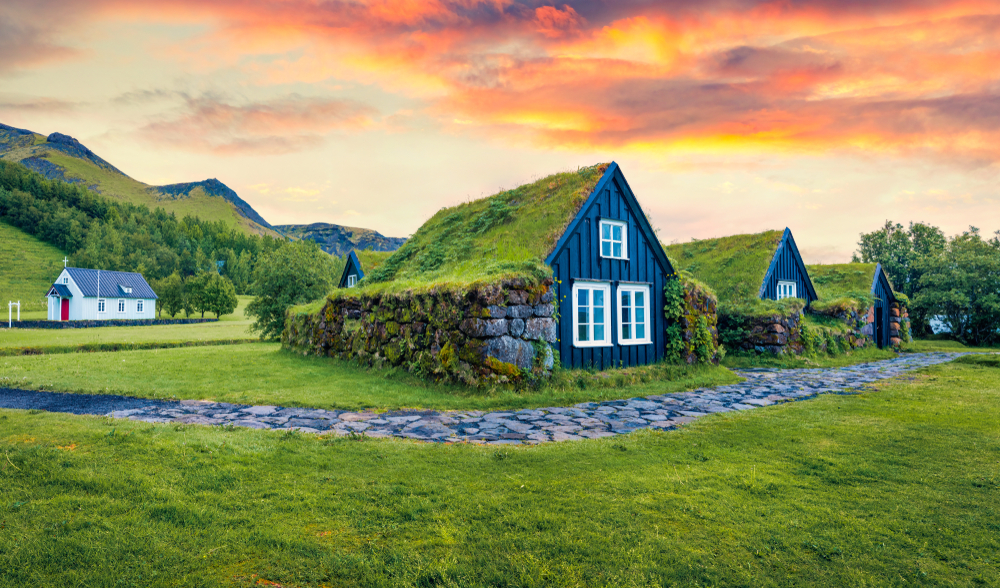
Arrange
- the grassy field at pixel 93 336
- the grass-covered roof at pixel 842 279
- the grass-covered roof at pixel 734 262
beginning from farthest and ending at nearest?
the grass-covered roof at pixel 842 279
the grassy field at pixel 93 336
the grass-covered roof at pixel 734 262

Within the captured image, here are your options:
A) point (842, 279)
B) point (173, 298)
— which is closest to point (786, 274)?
point (842, 279)

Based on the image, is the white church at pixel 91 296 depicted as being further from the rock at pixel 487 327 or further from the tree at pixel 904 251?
the tree at pixel 904 251

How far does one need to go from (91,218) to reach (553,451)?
156924 millimetres

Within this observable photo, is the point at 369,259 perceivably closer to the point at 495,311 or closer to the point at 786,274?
the point at 495,311

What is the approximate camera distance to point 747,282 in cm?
2475

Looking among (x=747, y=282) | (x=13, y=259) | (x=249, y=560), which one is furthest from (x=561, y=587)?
(x=13, y=259)

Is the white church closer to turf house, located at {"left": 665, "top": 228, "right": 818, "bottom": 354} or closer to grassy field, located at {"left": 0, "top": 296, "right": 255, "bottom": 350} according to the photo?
grassy field, located at {"left": 0, "top": 296, "right": 255, "bottom": 350}

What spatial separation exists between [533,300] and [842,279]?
93.2 ft

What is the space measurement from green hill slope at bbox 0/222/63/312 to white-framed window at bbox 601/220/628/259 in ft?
277

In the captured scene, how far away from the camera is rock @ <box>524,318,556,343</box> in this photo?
468 inches

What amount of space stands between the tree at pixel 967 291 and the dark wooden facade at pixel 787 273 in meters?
18.0

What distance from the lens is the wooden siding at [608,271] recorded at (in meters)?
13.8

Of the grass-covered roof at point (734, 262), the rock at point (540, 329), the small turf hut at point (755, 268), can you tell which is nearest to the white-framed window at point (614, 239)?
the rock at point (540, 329)

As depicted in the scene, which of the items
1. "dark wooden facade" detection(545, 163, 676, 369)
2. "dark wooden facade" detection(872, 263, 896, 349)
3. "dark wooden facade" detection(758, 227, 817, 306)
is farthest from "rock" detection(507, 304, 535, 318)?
"dark wooden facade" detection(872, 263, 896, 349)
